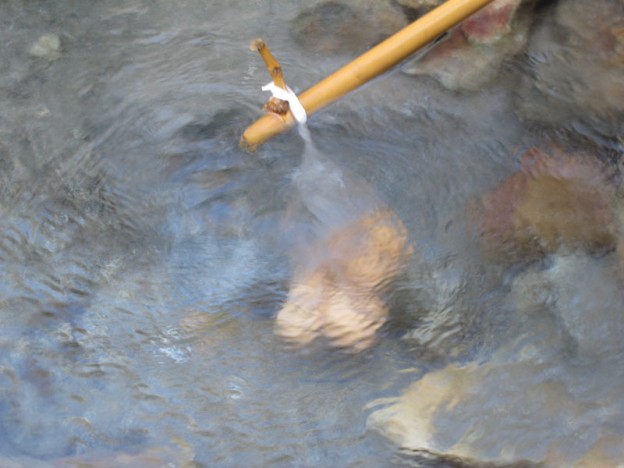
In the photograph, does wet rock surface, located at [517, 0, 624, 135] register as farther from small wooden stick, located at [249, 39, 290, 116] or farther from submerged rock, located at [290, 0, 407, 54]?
small wooden stick, located at [249, 39, 290, 116]

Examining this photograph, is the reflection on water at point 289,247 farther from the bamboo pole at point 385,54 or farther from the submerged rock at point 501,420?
the bamboo pole at point 385,54

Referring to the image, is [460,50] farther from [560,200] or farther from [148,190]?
[148,190]

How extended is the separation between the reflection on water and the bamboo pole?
143 millimetres

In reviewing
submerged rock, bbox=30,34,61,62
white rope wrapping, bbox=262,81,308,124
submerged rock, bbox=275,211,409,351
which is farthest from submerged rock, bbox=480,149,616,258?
submerged rock, bbox=30,34,61,62

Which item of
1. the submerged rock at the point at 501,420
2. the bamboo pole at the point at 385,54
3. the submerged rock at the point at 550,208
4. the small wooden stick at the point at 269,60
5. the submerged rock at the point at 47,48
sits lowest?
the submerged rock at the point at 501,420

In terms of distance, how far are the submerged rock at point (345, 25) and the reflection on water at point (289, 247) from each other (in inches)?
0.5

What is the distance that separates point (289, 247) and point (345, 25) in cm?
30

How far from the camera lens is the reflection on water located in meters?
0.86

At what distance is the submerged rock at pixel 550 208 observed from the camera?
3.02ft

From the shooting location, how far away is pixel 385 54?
0.92 meters

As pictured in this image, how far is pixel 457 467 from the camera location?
2.72ft

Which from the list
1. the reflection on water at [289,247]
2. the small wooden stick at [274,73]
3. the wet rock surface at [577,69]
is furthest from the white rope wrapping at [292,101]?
the wet rock surface at [577,69]

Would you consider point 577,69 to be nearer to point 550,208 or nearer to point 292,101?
point 550,208

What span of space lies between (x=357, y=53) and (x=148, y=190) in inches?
12.0
